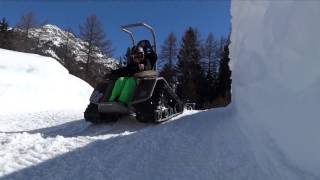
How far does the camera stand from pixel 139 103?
9305mm

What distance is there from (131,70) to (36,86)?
33.6 feet

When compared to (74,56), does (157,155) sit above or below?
below

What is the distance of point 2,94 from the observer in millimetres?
17109

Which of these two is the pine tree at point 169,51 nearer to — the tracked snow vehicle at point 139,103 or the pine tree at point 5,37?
the pine tree at point 5,37

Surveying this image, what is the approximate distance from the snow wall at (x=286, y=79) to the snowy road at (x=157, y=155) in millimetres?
225

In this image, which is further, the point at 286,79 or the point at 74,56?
the point at 74,56

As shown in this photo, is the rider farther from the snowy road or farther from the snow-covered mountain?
the snow-covered mountain

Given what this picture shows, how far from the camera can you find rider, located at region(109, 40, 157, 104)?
9.16 m

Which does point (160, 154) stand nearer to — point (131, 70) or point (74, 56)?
point (131, 70)

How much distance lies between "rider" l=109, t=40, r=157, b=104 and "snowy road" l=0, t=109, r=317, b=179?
1.51 meters

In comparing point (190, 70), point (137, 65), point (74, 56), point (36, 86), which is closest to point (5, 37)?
point (74, 56)

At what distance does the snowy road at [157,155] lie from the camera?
5.63 m

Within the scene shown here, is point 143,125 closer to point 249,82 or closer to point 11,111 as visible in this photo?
point 249,82

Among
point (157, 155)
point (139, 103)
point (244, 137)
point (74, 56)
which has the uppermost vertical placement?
point (74, 56)
